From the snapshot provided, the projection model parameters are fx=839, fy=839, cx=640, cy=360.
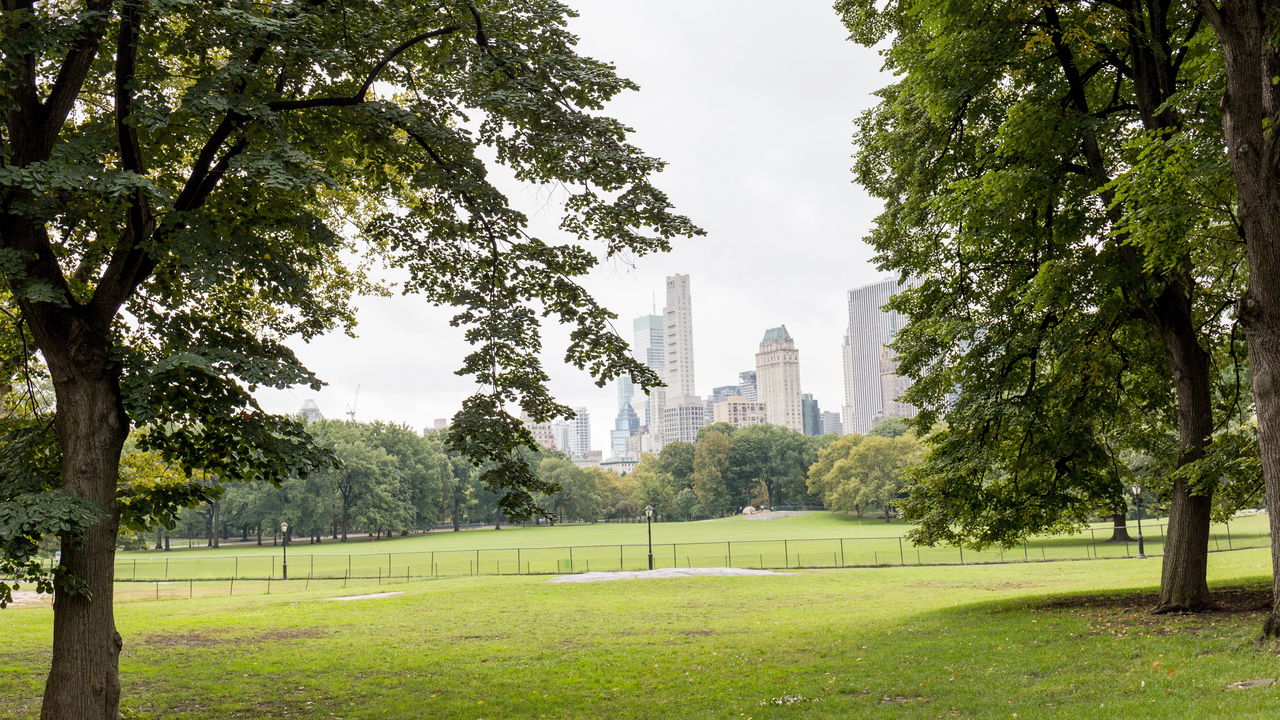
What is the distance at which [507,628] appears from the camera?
64.4 feet

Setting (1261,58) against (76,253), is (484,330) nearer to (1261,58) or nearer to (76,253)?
(76,253)

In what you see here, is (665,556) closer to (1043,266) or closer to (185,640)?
(185,640)

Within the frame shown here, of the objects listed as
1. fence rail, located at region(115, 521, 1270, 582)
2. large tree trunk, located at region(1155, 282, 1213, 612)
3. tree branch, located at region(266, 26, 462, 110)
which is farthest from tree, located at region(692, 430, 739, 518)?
tree branch, located at region(266, 26, 462, 110)

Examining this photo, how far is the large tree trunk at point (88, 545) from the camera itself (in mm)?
8570

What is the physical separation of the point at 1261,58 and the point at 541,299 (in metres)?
8.99

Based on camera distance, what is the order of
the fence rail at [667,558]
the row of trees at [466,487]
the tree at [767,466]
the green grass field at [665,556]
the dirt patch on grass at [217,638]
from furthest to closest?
the tree at [767,466]
the row of trees at [466,487]
the green grass field at [665,556]
the fence rail at [667,558]
the dirt patch on grass at [217,638]

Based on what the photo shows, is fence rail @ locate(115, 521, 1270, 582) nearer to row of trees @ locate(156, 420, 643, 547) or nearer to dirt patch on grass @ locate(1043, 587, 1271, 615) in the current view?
row of trees @ locate(156, 420, 643, 547)

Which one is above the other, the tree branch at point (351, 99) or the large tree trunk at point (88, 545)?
the tree branch at point (351, 99)

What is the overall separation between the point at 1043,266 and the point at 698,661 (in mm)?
A: 8097

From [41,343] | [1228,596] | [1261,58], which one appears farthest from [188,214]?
[1228,596]

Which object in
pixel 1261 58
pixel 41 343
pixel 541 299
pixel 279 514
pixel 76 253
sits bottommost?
pixel 279 514

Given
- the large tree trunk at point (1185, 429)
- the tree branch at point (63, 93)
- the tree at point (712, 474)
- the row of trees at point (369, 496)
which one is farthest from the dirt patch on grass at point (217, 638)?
the tree at point (712, 474)

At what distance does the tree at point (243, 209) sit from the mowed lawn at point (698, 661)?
3.17m

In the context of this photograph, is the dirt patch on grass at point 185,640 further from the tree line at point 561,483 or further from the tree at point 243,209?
the tree line at point 561,483
